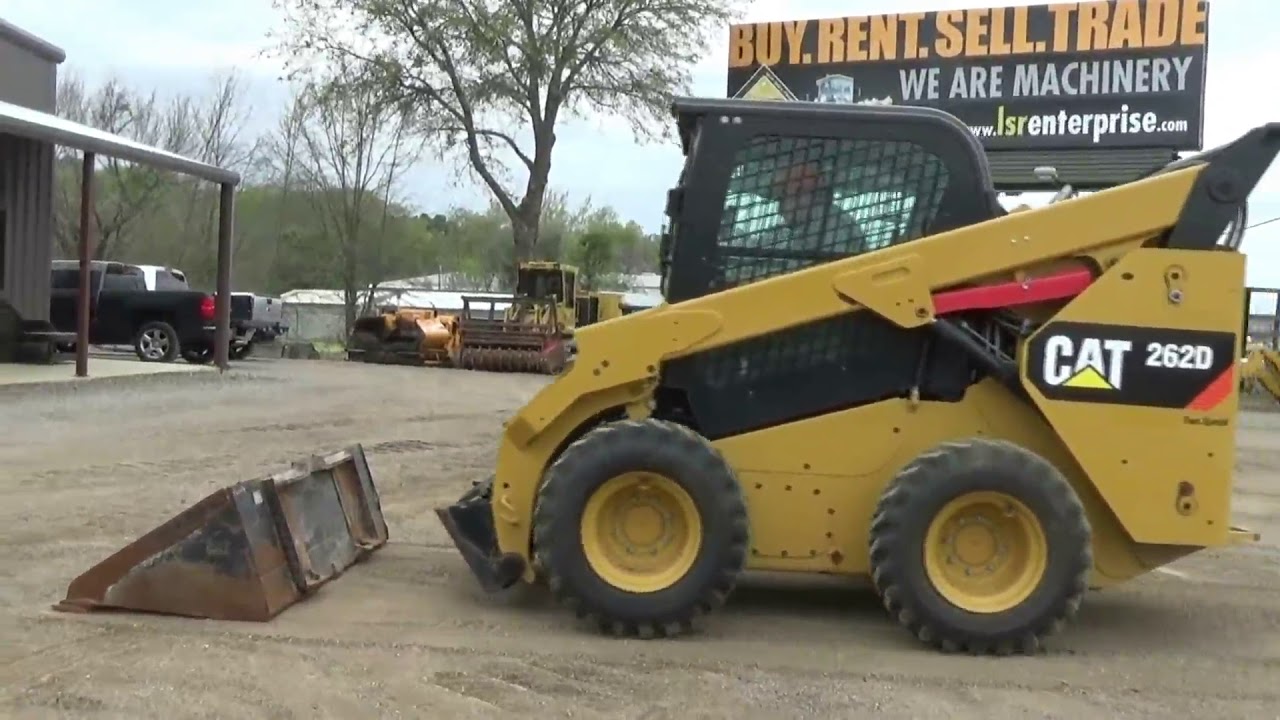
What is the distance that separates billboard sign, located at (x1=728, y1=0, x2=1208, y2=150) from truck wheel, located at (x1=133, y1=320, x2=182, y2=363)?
1164cm

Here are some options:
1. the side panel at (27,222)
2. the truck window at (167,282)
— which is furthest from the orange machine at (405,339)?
the side panel at (27,222)

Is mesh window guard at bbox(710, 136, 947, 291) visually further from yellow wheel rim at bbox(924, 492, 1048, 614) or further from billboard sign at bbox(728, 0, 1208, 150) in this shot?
billboard sign at bbox(728, 0, 1208, 150)

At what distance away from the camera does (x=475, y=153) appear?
43.5 m

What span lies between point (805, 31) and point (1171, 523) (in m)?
18.3

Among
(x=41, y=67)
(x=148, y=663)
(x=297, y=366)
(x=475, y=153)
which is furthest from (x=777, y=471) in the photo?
(x=475, y=153)

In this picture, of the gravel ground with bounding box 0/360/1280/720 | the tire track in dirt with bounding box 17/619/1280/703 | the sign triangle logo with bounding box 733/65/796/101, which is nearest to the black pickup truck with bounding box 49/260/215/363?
the sign triangle logo with bounding box 733/65/796/101

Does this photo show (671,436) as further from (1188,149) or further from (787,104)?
(1188,149)

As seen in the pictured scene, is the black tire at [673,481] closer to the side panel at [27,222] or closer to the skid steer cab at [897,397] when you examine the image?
the skid steer cab at [897,397]

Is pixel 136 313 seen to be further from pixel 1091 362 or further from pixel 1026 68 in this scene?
pixel 1091 362

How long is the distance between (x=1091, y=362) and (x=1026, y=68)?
16941 millimetres

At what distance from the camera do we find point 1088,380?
605cm

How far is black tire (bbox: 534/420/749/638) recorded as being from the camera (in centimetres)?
599

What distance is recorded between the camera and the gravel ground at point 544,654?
5156 mm

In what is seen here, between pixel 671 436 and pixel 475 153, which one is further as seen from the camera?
pixel 475 153
